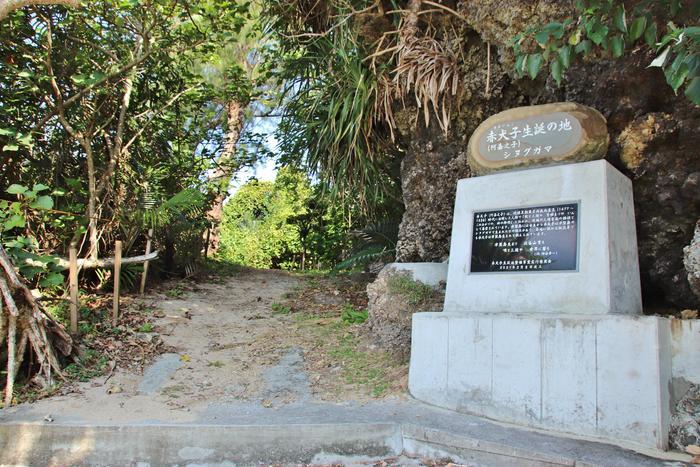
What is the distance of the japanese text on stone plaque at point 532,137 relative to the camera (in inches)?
166

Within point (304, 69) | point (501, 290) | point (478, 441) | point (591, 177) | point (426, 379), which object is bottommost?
point (478, 441)

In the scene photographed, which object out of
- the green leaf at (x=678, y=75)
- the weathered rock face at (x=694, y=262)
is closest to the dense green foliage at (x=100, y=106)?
the green leaf at (x=678, y=75)

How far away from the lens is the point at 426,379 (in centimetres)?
432

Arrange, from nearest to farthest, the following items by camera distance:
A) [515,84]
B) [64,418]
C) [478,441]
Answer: [478,441] < [64,418] < [515,84]

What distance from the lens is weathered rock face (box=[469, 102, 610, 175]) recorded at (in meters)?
4.16

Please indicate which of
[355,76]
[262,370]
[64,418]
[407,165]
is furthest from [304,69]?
[64,418]

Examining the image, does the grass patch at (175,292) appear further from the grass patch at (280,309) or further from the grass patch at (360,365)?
the grass patch at (360,365)

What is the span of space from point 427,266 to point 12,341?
3.83 m

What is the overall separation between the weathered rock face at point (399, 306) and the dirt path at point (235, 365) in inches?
8.1

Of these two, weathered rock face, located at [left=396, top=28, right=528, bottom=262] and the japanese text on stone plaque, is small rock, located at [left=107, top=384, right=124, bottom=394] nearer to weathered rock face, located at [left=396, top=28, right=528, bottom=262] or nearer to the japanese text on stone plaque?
weathered rock face, located at [left=396, top=28, right=528, bottom=262]

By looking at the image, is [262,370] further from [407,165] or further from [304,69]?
[304,69]

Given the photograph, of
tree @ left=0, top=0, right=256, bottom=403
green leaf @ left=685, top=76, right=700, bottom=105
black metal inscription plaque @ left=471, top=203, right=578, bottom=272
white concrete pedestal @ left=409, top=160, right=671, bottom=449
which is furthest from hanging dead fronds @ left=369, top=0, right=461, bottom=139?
green leaf @ left=685, top=76, right=700, bottom=105

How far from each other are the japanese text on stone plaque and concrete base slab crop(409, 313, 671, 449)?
4.53ft

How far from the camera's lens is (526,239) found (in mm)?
4211
